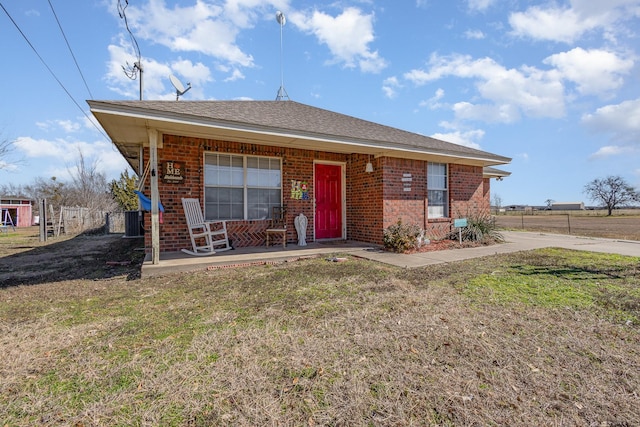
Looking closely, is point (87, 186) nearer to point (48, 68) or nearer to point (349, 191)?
point (48, 68)

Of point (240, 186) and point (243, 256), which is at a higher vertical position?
point (240, 186)

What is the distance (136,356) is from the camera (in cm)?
238

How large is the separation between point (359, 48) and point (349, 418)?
980cm

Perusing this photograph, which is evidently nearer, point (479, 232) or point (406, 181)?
point (406, 181)

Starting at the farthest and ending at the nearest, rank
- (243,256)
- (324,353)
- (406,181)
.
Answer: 1. (406,181)
2. (243,256)
3. (324,353)

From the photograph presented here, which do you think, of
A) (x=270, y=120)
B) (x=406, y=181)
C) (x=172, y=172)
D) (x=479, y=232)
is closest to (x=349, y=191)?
(x=406, y=181)

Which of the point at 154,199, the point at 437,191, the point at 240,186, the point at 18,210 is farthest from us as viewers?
the point at 18,210

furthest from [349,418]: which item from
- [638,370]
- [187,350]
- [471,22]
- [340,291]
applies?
[471,22]

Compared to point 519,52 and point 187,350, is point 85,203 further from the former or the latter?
point 519,52

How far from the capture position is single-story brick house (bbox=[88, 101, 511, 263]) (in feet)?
18.0

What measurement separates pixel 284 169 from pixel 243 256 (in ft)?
8.45

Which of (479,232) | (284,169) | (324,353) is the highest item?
(284,169)

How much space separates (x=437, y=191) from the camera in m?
9.01

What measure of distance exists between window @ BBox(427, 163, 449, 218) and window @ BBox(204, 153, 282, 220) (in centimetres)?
437
